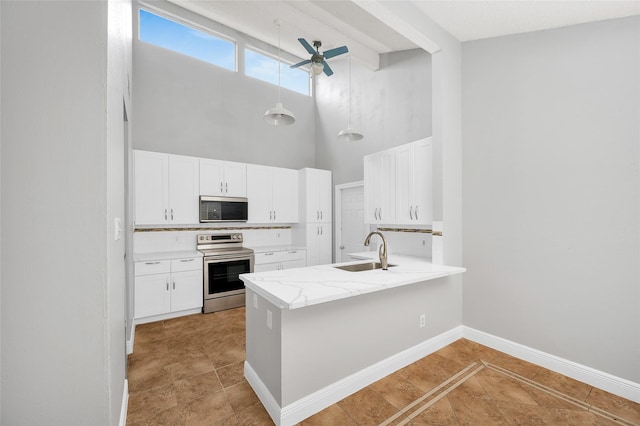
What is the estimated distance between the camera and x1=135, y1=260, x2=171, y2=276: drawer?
142 inches

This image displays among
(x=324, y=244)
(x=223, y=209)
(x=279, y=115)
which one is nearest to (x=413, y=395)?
(x=279, y=115)

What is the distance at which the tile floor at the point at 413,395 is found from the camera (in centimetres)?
188

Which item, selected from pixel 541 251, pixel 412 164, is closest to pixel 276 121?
pixel 412 164

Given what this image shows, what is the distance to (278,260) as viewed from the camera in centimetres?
493

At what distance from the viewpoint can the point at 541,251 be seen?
256cm

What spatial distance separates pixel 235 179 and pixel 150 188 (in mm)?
1293

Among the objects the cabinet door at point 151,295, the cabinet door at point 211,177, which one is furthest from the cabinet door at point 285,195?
the cabinet door at point 151,295

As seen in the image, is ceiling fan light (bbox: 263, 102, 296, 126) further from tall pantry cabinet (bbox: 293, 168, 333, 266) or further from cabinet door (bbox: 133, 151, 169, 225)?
tall pantry cabinet (bbox: 293, 168, 333, 266)

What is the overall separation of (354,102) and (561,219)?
3.89 m

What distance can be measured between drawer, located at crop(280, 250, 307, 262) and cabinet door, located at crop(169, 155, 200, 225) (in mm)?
1588

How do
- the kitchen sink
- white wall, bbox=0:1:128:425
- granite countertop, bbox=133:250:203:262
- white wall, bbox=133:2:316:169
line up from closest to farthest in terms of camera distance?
1. white wall, bbox=0:1:128:425
2. the kitchen sink
3. granite countertop, bbox=133:250:203:262
4. white wall, bbox=133:2:316:169

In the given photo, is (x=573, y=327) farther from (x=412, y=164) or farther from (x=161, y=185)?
(x=161, y=185)

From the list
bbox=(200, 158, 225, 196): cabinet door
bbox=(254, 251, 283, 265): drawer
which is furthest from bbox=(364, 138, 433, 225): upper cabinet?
bbox=(200, 158, 225, 196): cabinet door

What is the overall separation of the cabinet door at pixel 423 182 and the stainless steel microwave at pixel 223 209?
2.90 meters
